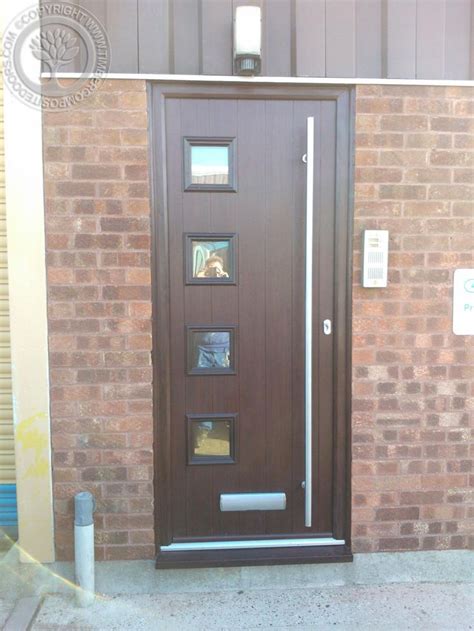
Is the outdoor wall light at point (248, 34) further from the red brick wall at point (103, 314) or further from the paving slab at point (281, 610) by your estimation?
the paving slab at point (281, 610)

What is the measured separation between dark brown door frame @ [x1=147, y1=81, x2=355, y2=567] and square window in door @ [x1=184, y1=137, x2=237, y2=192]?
153 mm

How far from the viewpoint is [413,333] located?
3021 millimetres

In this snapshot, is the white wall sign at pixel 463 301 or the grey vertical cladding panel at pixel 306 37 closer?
the grey vertical cladding panel at pixel 306 37

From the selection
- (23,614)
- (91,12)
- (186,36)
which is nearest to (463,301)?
(186,36)

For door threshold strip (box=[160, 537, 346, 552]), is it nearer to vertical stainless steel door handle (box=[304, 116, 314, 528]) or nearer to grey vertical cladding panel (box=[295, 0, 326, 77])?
vertical stainless steel door handle (box=[304, 116, 314, 528])

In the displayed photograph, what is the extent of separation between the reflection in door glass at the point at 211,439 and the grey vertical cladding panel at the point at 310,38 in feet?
6.72

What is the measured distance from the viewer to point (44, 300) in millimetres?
2883

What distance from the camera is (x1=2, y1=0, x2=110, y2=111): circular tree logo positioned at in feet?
9.16

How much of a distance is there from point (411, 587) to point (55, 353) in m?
2.43

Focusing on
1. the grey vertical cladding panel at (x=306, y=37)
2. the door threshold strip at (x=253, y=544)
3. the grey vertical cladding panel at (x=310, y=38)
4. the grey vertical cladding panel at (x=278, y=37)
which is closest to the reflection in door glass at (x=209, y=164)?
the grey vertical cladding panel at (x=306, y=37)

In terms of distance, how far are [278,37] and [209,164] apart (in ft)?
2.56

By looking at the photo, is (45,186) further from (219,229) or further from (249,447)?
(249,447)

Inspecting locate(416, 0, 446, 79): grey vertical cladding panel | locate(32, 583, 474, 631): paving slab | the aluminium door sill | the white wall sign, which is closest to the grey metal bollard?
locate(32, 583, 474, 631): paving slab

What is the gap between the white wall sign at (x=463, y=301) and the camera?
3.02 metres
